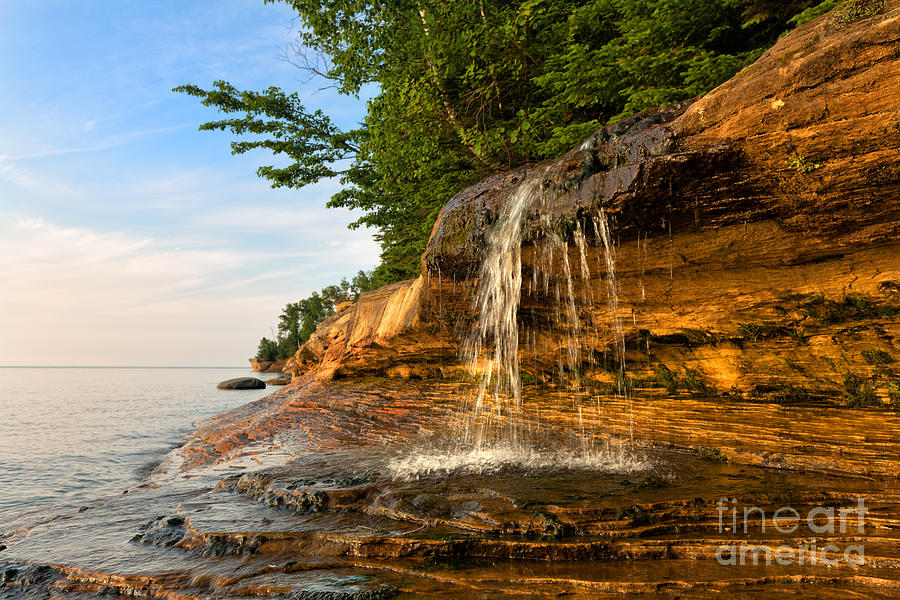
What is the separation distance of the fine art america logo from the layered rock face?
2.86 metres

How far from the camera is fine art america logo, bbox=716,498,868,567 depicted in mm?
3459

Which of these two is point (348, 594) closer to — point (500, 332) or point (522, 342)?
point (500, 332)

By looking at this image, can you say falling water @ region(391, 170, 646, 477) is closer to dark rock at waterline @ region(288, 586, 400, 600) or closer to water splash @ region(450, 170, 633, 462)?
water splash @ region(450, 170, 633, 462)

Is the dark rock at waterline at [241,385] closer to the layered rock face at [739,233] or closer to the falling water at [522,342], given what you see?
the falling water at [522,342]

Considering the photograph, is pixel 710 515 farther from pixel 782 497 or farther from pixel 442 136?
pixel 442 136

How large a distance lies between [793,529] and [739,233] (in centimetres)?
351

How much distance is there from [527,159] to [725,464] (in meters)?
8.78

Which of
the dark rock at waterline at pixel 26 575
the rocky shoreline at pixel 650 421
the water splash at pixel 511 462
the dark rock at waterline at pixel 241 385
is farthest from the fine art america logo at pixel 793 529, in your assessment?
the dark rock at waterline at pixel 241 385

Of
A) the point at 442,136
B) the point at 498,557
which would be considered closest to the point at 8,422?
the point at 442,136

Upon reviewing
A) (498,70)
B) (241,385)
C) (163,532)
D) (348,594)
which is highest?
(498,70)

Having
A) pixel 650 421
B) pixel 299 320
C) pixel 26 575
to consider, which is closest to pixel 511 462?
pixel 650 421

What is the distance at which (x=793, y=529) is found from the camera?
12.9ft

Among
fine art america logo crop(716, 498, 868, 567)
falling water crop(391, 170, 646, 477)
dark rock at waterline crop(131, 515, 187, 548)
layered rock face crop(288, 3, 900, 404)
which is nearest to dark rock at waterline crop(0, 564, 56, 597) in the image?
dark rock at waterline crop(131, 515, 187, 548)

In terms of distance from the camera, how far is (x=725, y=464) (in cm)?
617
